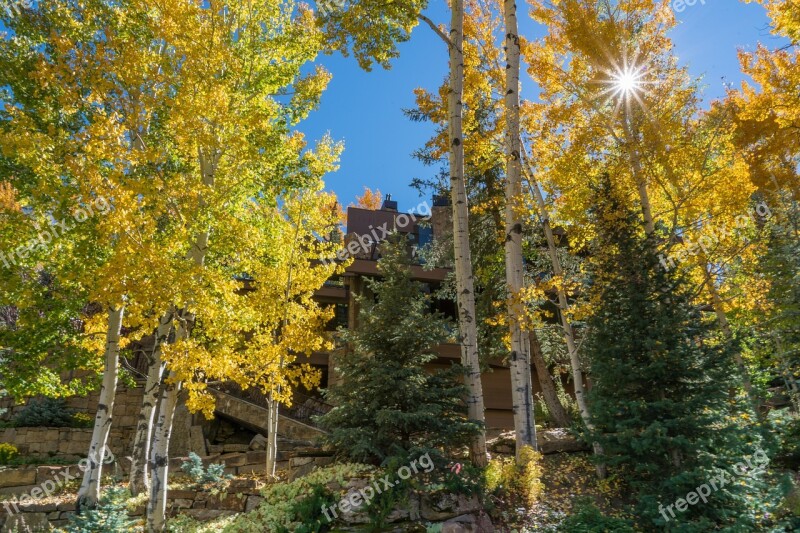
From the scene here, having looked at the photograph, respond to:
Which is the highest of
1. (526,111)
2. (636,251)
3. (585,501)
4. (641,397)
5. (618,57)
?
(618,57)

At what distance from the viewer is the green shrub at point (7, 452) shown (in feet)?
46.9

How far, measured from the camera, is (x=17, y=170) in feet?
33.7

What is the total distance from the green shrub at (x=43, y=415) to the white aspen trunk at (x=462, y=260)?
1524 centimetres

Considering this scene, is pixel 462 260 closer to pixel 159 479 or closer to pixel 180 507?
pixel 159 479

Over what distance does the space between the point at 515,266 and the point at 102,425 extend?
334 inches

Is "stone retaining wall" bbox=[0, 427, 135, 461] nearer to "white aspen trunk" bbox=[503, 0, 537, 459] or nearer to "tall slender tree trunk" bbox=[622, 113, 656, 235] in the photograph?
"white aspen trunk" bbox=[503, 0, 537, 459]

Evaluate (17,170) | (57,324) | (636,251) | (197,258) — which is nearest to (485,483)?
(636,251)

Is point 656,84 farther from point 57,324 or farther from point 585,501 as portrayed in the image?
point 57,324

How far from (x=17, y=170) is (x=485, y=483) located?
1160cm

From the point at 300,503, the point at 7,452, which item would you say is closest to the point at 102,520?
the point at 300,503

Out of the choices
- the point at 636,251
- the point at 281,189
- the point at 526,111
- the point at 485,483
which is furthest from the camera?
the point at 526,111

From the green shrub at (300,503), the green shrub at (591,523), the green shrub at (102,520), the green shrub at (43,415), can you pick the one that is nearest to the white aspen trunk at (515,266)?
the green shrub at (591,523)

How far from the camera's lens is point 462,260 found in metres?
9.04

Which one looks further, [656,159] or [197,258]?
[656,159]
